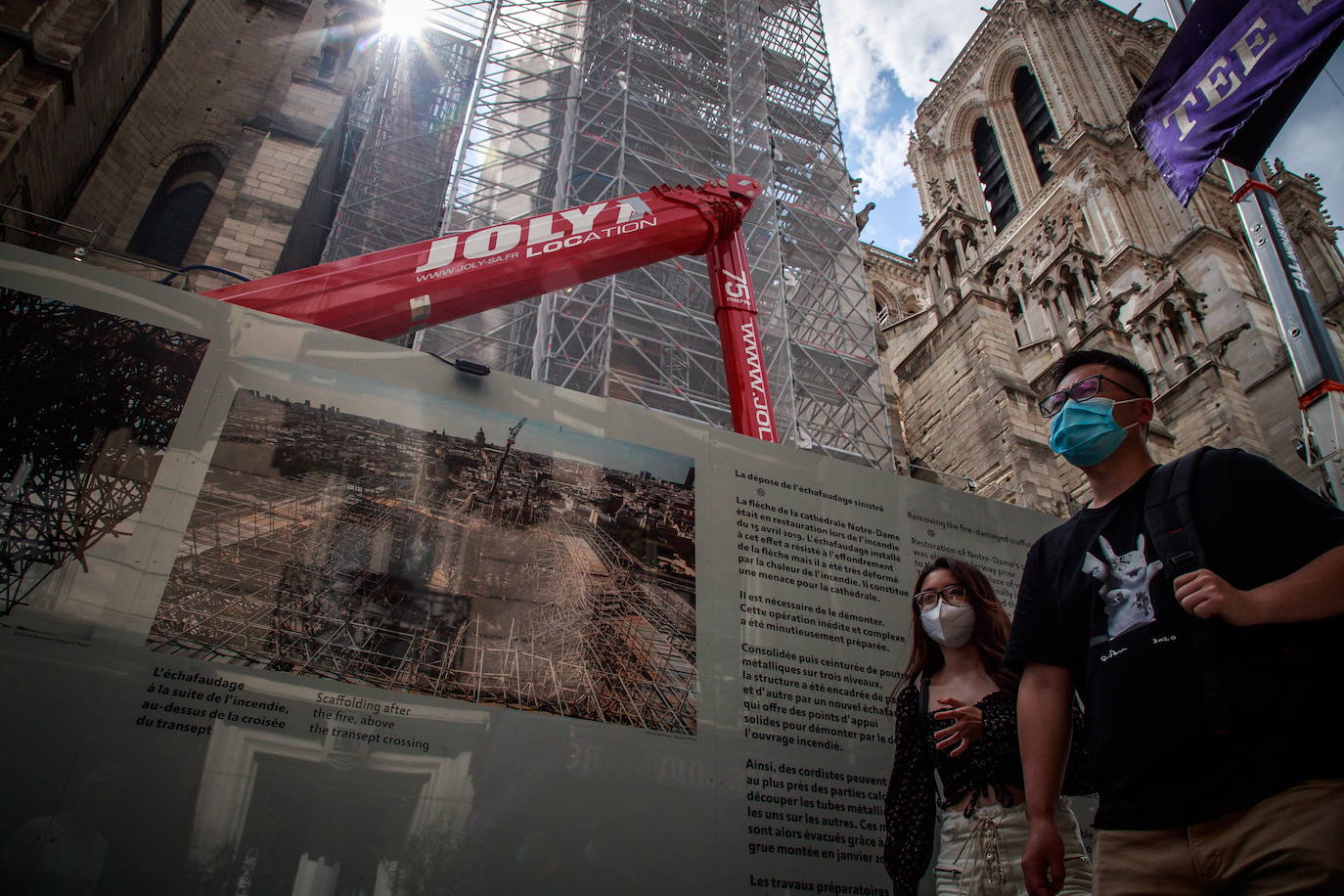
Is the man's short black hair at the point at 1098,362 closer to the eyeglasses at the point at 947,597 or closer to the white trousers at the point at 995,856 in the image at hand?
the eyeglasses at the point at 947,597

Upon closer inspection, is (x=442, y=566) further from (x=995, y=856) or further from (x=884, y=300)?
(x=884, y=300)

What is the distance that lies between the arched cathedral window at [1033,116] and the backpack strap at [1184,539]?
38141mm

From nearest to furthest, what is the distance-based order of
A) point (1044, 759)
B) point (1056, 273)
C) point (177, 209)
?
point (1044, 759) < point (177, 209) < point (1056, 273)

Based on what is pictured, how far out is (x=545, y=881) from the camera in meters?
3.48

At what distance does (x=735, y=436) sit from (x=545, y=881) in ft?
9.26

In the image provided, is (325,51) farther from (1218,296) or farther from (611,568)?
(1218,296)

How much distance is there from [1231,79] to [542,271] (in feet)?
18.2

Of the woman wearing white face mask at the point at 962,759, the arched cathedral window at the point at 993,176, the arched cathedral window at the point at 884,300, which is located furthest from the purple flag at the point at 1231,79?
the arched cathedral window at the point at 993,176

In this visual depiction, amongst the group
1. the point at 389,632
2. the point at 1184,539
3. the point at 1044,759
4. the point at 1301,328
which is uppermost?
the point at 1301,328

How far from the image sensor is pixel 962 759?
10.7ft

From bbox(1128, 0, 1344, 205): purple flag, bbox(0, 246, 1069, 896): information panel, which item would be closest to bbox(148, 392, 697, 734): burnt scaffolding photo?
bbox(0, 246, 1069, 896): information panel

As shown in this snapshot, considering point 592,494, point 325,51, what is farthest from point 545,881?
point 325,51

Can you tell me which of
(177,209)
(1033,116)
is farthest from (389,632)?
(1033,116)

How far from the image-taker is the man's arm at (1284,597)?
199cm
